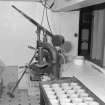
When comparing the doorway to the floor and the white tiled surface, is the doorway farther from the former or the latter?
the floor

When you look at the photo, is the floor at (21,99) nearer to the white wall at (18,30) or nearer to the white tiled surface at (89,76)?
the white wall at (18,30)

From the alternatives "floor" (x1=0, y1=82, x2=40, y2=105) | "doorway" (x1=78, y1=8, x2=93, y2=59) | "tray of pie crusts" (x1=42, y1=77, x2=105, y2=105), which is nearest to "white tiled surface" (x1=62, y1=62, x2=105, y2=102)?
"tray of pie crusts" (x1=42, y1=77, x2=105, y2=105)

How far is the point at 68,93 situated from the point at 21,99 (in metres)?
1.20

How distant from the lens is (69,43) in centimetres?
239

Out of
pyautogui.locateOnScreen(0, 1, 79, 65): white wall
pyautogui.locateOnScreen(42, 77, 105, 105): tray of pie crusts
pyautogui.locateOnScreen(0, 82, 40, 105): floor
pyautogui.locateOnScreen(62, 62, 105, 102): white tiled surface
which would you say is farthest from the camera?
pyautogui.locateOnScreen(0, 1, 79, 65): white wall

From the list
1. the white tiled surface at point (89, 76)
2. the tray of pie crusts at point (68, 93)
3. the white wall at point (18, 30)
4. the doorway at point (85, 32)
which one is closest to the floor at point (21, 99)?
the white wall at point (18, 30)

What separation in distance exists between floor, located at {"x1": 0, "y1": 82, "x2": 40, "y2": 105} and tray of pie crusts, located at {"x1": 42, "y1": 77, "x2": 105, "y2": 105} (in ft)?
2.89

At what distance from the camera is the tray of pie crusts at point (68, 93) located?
113 centimetres

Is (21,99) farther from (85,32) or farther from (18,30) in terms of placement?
(85,32)

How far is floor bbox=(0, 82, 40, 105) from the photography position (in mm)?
2223

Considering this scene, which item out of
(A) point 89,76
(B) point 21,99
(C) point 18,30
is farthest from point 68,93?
(C) point 18,30

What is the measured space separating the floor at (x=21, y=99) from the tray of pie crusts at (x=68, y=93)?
0.88 meters

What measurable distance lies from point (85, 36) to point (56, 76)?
0.94 meters

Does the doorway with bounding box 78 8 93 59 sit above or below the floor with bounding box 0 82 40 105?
above
